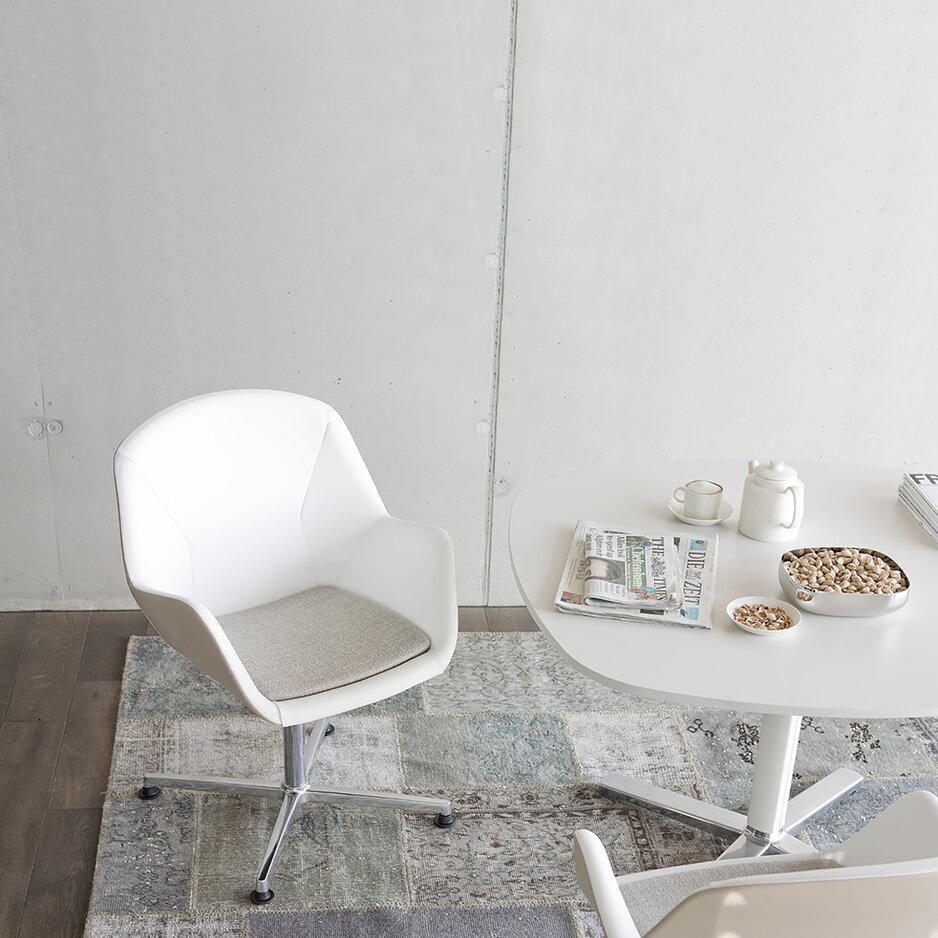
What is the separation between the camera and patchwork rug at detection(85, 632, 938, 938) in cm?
202

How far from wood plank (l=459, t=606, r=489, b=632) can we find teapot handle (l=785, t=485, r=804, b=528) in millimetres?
1308

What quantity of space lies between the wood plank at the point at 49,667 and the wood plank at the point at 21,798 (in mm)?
65

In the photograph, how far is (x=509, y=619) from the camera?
124 inches

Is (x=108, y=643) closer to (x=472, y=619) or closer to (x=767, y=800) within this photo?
(x=472, y=619)

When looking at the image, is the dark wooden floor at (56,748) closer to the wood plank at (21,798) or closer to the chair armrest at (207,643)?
the wood plank at (21,798)

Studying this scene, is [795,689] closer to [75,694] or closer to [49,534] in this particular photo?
[75,694]

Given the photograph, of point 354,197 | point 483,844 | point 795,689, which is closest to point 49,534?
point 354,197

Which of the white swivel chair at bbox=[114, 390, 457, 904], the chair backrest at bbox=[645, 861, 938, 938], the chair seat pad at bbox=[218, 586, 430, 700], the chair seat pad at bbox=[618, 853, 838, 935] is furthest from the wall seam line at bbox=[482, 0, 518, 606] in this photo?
the chair backrest at bbox=[645, 861, 938, 938]

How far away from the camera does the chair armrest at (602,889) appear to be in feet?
4.22

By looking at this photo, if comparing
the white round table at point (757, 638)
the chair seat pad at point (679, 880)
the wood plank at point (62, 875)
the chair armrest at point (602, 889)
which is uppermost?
the white round table at point (757, 638)

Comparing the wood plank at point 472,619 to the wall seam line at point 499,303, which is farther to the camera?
the wood plank at point 472,619

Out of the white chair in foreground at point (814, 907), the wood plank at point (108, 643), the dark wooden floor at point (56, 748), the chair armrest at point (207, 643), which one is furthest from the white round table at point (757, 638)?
the wood plank at point (108, 643)

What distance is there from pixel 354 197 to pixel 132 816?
1.54 m

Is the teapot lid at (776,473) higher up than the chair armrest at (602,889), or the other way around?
the teapot lid at (776,473)
